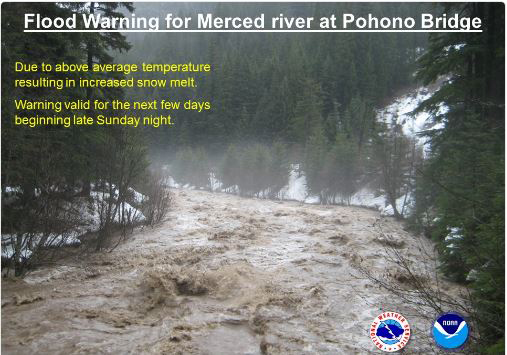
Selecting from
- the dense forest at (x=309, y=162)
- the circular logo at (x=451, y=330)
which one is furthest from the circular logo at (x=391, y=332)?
the dense forest at (x=309, y=162)

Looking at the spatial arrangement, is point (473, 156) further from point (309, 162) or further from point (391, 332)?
point (309, 162)

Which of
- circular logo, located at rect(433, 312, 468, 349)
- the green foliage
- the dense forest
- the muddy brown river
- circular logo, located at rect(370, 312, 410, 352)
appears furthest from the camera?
the dense forest

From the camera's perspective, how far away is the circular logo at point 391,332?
4.43 metres

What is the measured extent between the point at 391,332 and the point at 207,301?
4.11 meters

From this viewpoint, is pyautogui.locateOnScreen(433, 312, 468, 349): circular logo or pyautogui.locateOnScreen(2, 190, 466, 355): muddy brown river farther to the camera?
pyautogui.locateOnScreen(2, 190, 466, 355): muddy brown river

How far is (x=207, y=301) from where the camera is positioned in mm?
7617

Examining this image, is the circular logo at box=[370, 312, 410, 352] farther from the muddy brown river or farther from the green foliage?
the green foliage

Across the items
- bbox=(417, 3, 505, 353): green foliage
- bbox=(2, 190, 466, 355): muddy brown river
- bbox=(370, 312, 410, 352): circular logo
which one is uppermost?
bbox=(417, 3, 505, 353): green foliage

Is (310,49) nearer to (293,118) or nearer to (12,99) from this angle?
(293,118)

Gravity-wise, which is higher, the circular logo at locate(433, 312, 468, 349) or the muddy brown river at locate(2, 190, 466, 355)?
the circular logo at locate(433, 312, 468, 349)

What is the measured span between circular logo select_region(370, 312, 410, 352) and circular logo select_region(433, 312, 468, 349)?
0.33 m

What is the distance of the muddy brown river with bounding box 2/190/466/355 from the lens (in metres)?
5.68

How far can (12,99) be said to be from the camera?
6340mm

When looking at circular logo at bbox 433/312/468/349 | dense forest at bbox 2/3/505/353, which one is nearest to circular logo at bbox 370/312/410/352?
circular logo at bbox 433/312/468/349
